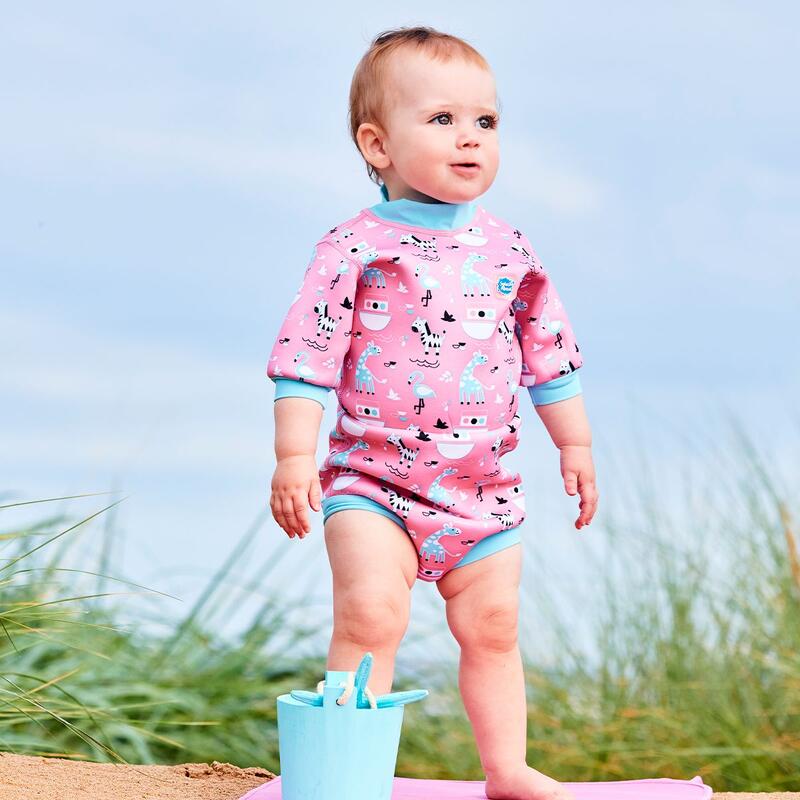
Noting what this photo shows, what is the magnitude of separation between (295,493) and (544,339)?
2.99ft

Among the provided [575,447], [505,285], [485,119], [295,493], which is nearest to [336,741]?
[295,493]

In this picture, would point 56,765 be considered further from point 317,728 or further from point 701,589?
point 701,589

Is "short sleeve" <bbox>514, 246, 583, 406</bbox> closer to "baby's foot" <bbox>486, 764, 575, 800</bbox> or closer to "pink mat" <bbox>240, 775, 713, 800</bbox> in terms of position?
"baby's foot" <bbox>486, 764, 575, 800</bbox>

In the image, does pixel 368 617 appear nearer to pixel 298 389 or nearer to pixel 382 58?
pixel 298 389

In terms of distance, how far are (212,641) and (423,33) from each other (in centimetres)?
318

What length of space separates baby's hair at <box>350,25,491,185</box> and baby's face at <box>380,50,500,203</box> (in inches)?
1.3

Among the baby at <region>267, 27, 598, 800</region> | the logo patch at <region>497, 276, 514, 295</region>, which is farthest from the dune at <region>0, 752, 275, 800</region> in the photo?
the logo patch at <region>497, 276, 514, 295</region>

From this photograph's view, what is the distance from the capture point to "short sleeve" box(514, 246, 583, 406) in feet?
11.1

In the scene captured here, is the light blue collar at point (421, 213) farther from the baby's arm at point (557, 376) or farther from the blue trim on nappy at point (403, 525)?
the blue trim on nappy at point (403, 525)

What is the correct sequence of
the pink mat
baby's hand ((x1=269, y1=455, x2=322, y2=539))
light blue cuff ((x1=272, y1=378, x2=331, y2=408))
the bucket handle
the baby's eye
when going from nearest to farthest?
the bucket handle
baby's hand ((x1=269, y1=455, x2=322, y2=539))
light blue cuff ((x1=272, y1=378, x2=331, y2=408))
the baby's eye
the pink mat

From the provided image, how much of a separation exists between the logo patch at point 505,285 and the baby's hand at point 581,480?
20.6 inches

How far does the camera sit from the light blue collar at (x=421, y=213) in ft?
10.4

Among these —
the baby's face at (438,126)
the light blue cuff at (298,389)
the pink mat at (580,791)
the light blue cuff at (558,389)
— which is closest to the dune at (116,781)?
the pink mat at (580,791)

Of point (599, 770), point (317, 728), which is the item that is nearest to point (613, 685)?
point (599, 770)
